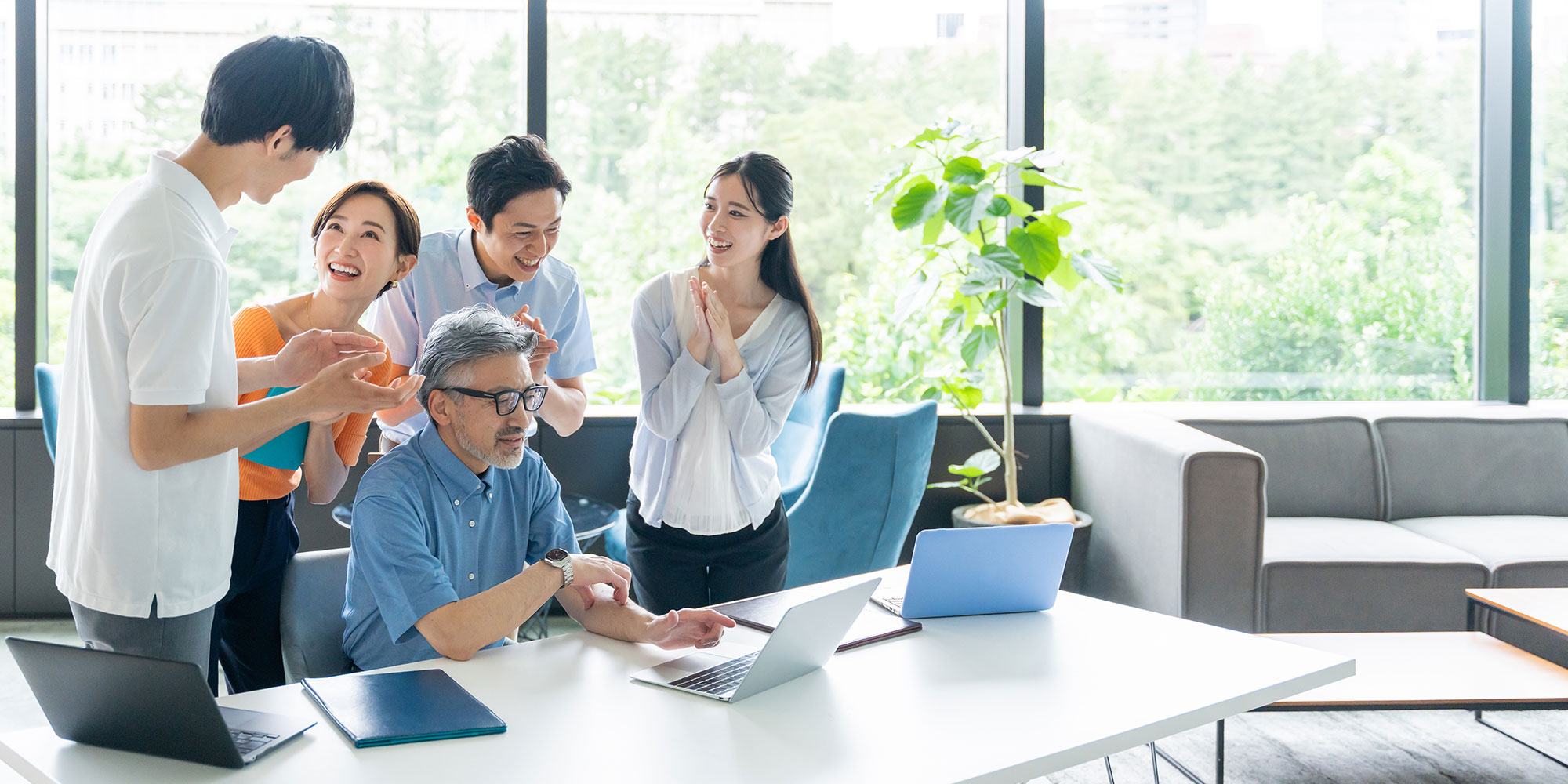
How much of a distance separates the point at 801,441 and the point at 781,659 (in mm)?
2200

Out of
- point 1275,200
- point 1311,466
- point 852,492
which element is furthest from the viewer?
point 1275,200

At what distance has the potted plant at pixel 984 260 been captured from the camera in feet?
11.4

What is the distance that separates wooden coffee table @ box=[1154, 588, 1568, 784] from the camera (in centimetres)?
237

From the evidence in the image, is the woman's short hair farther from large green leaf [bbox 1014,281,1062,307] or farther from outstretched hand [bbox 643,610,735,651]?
large green leaf [bbox 1014,281,1062,307]

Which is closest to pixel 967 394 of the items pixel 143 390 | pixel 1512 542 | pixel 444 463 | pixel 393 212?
pixel 1512 542

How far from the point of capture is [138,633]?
4.90 feet

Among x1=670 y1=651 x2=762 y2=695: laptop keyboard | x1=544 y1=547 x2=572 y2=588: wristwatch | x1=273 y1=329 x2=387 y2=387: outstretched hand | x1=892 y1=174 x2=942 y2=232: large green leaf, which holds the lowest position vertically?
x1=670 y1=651 x2=762 y2=695: laptop keyboard

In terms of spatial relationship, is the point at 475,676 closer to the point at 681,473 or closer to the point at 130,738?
the point at 130,738

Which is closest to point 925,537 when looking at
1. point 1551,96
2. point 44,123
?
point 44,123

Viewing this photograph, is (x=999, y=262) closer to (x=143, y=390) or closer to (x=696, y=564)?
(x=696, y=564)

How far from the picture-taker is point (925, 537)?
1726mm

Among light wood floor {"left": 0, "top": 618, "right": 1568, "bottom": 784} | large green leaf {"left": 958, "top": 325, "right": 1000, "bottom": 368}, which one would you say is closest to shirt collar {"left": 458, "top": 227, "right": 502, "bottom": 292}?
light wood floor {"left": 0, "top": 618, "right": 1568, "bottom": 784}

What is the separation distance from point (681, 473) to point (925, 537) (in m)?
0.73

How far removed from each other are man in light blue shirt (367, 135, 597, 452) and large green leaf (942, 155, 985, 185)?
1.53 metres
